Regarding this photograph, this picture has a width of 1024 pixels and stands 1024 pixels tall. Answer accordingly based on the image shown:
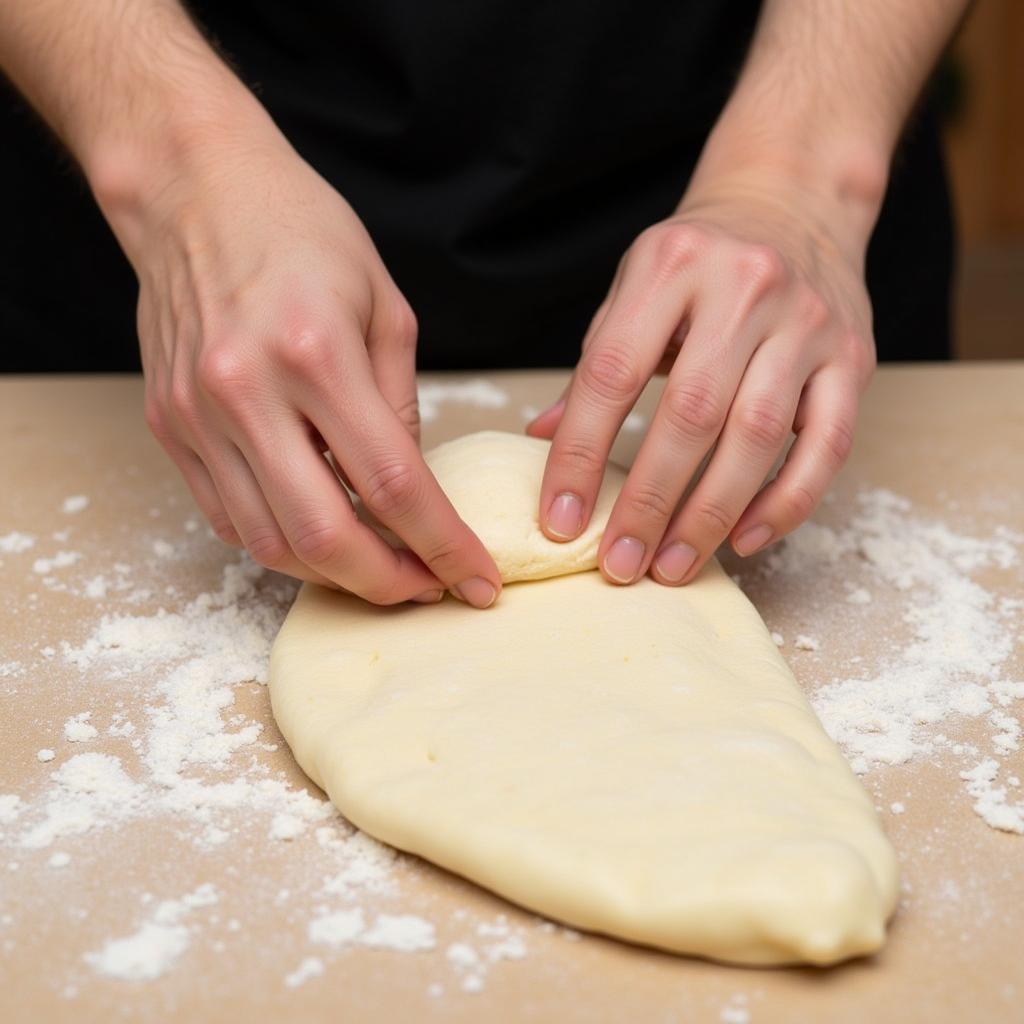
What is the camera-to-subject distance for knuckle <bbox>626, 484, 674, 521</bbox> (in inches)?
50.9

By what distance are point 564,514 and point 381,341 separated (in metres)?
0.27

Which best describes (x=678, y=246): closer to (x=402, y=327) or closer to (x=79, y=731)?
(x=402, y=327)

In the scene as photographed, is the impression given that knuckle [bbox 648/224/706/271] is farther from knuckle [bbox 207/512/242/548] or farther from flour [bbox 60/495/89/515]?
flour [bbox 60/495/89/515]

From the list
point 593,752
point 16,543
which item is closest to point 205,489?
point 16,543

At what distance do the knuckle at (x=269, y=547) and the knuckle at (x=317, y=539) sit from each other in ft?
0.15

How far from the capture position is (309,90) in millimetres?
1895

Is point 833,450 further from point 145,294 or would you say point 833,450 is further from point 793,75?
point 145,294

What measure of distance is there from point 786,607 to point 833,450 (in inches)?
9.1

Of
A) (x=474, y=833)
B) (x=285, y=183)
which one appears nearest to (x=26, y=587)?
(x=285, y=183)

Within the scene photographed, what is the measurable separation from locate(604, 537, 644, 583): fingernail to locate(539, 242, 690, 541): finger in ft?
0.16

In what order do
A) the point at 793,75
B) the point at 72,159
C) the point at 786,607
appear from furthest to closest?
1. the point at 72,159
2. the point at 793,75
3. the point at 786,607

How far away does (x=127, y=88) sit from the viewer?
4.82ft

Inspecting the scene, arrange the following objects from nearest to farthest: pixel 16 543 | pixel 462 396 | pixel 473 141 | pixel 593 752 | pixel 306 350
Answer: pixel 593 752, pixel 306 350, pixel 16 543, pixel 473 141, pixel 462 396

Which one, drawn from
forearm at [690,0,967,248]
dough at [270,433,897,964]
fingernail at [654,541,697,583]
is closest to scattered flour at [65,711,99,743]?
dough at [270,433,897,964]
